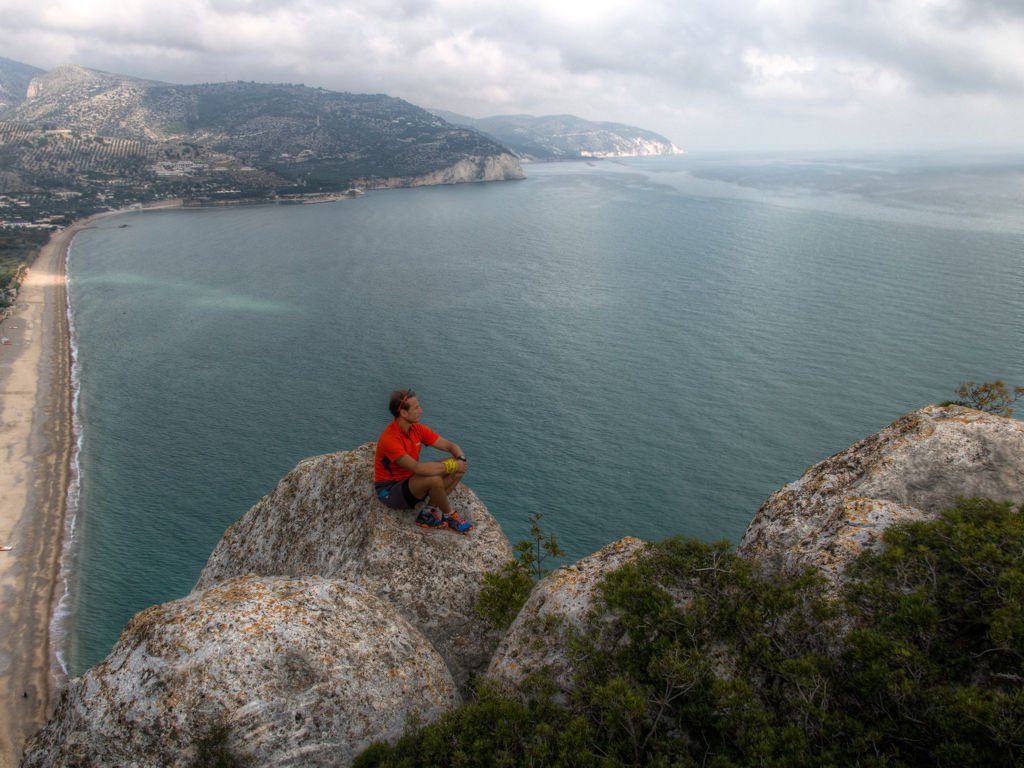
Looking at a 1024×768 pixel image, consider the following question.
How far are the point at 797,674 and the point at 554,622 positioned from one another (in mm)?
3620

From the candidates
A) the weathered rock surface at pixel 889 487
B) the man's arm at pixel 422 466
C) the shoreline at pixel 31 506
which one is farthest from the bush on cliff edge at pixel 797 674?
the shoreline at pixel 31 506

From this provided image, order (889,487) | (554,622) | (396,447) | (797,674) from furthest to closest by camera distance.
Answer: (396,447) → (889,487) → (554,622) → (797,674)

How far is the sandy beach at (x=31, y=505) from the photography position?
31016 mm

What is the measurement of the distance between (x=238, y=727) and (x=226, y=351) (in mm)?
75630

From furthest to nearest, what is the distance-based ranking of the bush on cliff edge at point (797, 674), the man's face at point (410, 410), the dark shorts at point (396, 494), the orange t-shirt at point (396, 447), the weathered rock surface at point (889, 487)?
1. the dark shorts at point (396, 494)
2. the orange t-shirt at point (396, 447)
3. the man's face at point (410, 410)
4. the weathered rock surface at point (889, 487)
5. the bush on cliff edge at point (797, 674)

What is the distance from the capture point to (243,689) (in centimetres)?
840

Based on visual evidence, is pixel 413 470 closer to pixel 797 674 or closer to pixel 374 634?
pixel 374 634

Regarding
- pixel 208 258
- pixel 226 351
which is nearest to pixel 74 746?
pixel 226 351

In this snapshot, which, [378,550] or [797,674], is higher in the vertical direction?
[797,674]

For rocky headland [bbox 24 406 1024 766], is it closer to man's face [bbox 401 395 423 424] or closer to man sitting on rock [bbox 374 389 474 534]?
man sitting on rock [bbox 374 389 474 534]

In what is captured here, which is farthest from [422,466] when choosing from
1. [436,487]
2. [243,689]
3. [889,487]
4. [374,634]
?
[889,487]

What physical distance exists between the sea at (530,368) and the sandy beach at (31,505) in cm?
136

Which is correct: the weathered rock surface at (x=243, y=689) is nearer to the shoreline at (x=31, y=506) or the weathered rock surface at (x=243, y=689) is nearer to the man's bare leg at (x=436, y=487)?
the man's bare leg at (x=436, y=487)

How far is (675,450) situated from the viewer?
49844 millimetres
